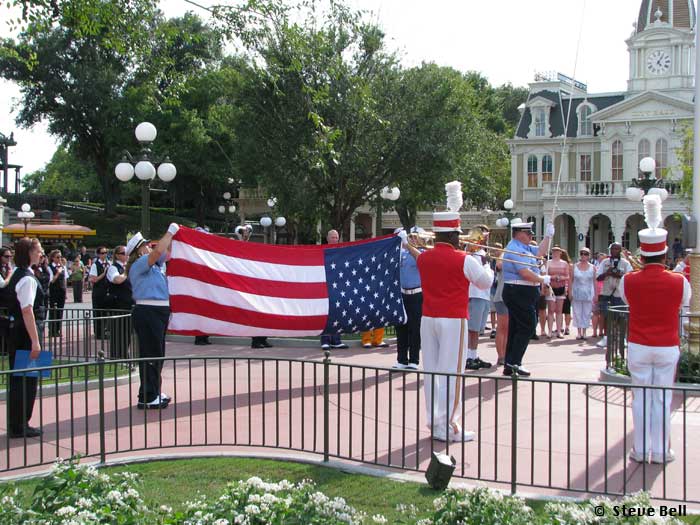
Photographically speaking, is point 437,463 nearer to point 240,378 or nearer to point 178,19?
point 240,378

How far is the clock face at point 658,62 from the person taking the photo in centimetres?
4997

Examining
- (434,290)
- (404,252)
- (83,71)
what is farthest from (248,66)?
(83,71)

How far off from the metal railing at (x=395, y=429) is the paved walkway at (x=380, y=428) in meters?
0.02

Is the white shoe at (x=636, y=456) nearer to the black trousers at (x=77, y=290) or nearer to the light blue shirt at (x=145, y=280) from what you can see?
the light blue shirt at (x=145, y=280)

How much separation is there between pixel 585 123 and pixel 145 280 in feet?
164

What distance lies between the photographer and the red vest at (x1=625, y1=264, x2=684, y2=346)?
706 centimetres

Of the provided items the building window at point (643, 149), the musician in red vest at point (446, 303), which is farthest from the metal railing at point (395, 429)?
the building window at point (643, 149)

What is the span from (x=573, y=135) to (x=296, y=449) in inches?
2027

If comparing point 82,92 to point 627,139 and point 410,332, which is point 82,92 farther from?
point 410,332

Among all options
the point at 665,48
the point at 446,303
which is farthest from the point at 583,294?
the point at 665,48

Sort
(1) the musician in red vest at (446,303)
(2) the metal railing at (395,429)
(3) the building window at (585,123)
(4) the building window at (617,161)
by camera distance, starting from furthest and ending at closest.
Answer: (3) the building window at (585,123)
(4) the building window at (617,161)
(1) the musician in red vest at (446,303)
(2) the metal railing at (395,429)

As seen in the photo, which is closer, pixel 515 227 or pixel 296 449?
pixel 296 449

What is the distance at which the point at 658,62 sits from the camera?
50.4m

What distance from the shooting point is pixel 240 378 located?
36.9 feet
